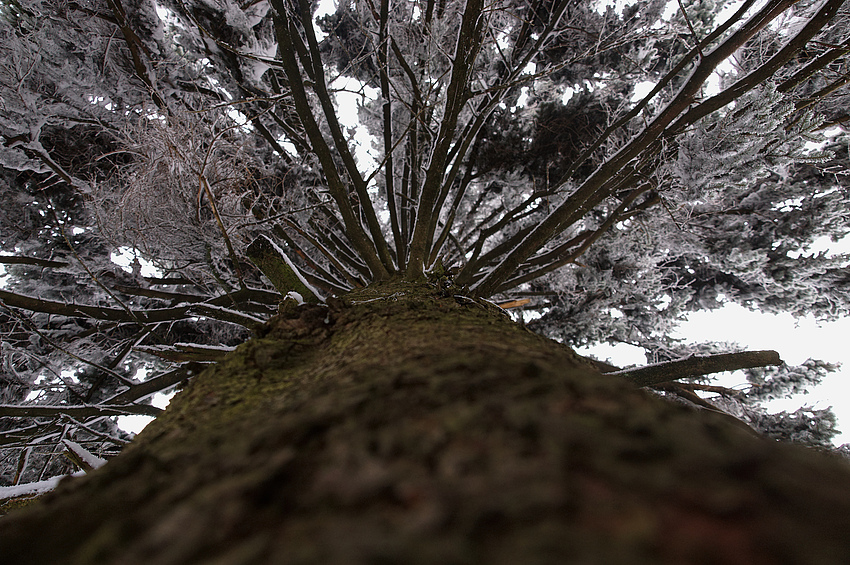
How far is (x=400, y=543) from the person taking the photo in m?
0.28

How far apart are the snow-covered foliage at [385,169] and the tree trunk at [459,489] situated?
0.86 meters

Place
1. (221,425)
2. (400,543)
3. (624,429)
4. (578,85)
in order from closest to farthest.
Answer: (400,543), (624,429), (221,425), (578,85)

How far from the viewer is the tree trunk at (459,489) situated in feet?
0.88

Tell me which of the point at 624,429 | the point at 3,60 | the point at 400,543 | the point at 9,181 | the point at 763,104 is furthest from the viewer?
the point at 9,181

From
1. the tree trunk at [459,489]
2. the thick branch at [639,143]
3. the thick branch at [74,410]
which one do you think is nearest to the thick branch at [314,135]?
the thick branch at [639,143]

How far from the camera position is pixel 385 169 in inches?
187

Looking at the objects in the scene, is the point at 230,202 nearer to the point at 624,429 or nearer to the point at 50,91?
the point at 624,429

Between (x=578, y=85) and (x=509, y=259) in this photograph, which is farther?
(x=578, y=85)

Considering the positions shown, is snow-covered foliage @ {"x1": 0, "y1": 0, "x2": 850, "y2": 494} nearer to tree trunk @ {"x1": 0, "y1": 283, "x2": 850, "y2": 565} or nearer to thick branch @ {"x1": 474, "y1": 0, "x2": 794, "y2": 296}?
thick branch @ {"x1": 474, "y1": 0, "x2": 794, "y2": 296}

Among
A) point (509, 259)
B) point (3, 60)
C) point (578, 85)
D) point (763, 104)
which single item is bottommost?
point (509, 259)

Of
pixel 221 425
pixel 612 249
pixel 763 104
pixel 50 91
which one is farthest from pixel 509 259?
pixel 50 91

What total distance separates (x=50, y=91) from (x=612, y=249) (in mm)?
6740

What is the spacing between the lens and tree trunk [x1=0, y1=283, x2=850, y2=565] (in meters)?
0.27

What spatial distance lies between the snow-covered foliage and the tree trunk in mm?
865
